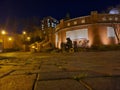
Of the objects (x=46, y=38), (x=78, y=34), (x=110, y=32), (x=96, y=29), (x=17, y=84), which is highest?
(x=96, y=29)

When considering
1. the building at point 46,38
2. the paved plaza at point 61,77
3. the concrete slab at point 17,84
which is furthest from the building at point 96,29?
the concrete slab at point 17,84

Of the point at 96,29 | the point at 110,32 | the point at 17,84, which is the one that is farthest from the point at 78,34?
the point at 17,84

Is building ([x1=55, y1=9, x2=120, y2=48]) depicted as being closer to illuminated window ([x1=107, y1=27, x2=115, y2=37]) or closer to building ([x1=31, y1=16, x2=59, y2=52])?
illuminated window ([x1=107, y1=27, x2=115, y2=37])

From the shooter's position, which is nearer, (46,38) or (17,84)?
(17,84)

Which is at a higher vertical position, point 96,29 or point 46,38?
point 96,29

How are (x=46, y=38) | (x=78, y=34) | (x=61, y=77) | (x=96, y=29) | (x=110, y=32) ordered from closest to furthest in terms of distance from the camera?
1. (x=61, y=77)
2. (x=96, y=29)
3. (x=110, y=32)
4. (x=78, y=34)
5. (x=46, y=38)

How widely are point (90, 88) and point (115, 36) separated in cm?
3489

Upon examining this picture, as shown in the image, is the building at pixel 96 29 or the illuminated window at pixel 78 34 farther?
the illuminated window at pixel 78 34

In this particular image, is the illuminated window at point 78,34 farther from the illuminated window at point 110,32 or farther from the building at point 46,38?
the building at point 46,38

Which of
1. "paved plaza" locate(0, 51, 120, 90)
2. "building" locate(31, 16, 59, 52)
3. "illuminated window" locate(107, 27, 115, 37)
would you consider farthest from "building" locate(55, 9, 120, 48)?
"paved plaza" locate(0, 51, 120, 90)

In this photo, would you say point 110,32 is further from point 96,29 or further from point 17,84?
point 17,84

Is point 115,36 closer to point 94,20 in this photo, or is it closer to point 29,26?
point 94,20

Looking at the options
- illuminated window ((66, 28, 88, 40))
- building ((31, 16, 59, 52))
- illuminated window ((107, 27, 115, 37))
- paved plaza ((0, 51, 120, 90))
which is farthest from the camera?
building ((31, 16, 59, 52))

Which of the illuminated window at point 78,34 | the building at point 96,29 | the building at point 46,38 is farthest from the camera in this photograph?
the building at point 46,38
